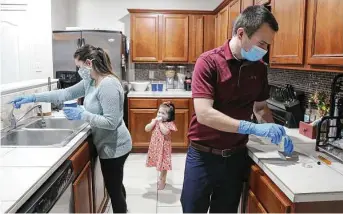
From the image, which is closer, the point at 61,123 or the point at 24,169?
the point at 24,169

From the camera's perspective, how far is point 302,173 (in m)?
1.35

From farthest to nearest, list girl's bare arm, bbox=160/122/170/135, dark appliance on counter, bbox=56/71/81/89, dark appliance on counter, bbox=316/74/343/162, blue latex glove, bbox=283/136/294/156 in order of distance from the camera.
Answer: dark appliance on counter, bbox=56/71/81/89, girl's bare arm, bbox=160/122/170/135, dark appliance on counter, bbox=316/74/343/162, blue latex glove, bbox=283/136/294/156

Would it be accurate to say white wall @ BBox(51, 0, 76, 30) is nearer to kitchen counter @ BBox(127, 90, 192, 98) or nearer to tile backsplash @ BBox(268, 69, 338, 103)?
kitchen counter @ BBox(127, 90, 192, 98)

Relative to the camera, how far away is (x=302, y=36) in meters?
1.87

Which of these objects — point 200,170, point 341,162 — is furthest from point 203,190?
point 341,162

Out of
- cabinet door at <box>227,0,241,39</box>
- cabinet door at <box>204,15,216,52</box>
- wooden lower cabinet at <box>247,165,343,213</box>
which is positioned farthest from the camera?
cabinet door at <box>204,15,216,52</box>

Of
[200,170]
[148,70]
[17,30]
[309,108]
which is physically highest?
[17,30]

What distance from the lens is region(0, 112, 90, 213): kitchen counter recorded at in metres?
1.10

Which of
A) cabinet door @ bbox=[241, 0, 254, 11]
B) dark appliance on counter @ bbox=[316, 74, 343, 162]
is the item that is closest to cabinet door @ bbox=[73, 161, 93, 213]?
dark appliance on counter @ bbox=[316, 74, 343, 162]

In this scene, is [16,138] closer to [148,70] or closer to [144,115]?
[144,115]

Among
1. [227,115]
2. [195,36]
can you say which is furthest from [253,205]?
[195,36]

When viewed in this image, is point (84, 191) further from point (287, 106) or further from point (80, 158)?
point (287, 106)

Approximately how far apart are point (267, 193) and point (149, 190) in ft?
5.77

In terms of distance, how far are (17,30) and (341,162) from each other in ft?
11.9
